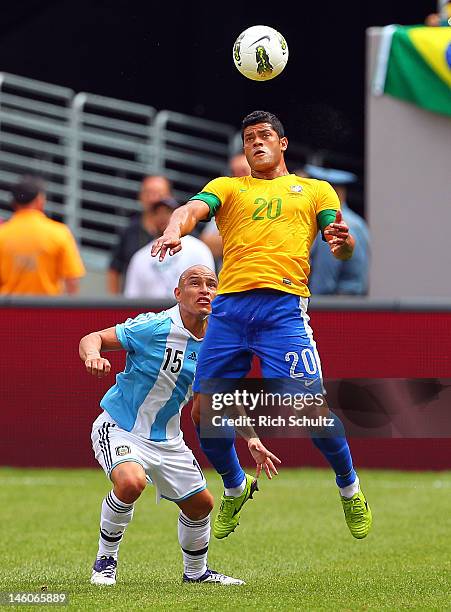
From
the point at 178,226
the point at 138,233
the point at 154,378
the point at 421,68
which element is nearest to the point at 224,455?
the point at 154,378

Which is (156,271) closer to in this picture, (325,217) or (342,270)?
(342,270)

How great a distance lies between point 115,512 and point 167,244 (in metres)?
1.67

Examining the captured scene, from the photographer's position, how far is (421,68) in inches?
561

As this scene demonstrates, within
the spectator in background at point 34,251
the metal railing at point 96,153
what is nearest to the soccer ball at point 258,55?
the spectator in background at point 34,251

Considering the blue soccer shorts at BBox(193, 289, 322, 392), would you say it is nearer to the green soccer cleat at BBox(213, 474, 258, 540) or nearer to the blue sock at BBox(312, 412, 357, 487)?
the blue sock at BBox(312, 412, 357, 487)

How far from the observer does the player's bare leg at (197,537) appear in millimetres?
8570

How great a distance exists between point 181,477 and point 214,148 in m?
11.2

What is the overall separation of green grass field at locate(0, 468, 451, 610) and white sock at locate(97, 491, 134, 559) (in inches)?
9.3

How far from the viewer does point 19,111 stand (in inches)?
775

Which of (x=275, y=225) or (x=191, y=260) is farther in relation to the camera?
(x=191, y=260)

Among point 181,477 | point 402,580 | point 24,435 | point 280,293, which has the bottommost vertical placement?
point 24,435

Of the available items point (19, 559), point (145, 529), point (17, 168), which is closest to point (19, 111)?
point (17, 168)

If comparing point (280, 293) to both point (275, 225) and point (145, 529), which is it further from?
point (145, 529)

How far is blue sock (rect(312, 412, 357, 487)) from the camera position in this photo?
27.9 feet
